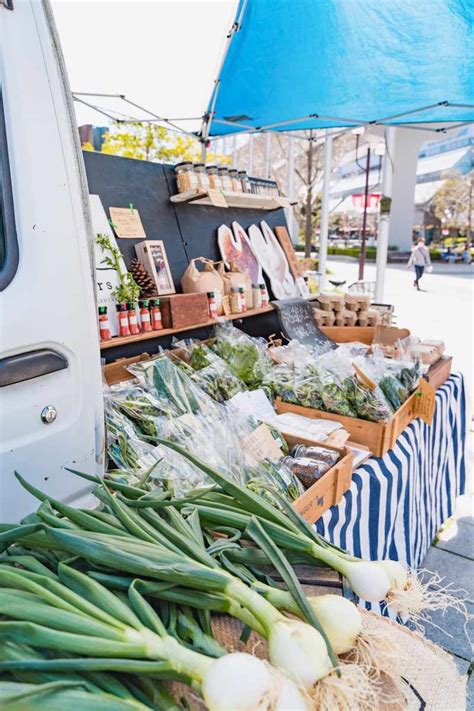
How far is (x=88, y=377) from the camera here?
125 cm

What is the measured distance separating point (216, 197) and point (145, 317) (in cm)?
93

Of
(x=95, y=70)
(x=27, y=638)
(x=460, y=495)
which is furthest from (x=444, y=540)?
(x=95, y=70)

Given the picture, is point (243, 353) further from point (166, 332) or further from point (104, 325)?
point (104, 325)

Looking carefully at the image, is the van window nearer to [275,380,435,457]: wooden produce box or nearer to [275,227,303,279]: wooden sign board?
[275,380,435,457]: wooden produce box

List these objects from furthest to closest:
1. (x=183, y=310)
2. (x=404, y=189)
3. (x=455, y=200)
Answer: (x=455, y=200), (x=404, y=189), (x=183, y=310)

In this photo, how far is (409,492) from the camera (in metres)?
2.17

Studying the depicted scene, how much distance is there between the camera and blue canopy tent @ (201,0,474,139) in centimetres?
313

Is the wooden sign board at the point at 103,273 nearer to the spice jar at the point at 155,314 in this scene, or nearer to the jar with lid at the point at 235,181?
the spice jar at the point at 155,314

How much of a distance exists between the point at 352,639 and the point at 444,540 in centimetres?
231

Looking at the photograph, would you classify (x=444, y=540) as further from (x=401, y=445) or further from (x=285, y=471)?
(x=285, y=471)

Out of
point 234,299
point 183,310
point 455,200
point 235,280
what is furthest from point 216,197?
point 455,200

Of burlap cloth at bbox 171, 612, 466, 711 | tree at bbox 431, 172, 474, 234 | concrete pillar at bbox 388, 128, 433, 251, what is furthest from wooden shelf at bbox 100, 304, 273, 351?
tree at bbox 431, 172, 474, 234

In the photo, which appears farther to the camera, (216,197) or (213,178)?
(213,178)

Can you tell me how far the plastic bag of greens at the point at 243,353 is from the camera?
7.96 ft
